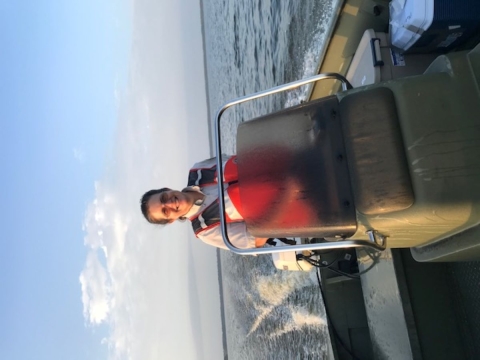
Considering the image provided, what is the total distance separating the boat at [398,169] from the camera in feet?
5.29

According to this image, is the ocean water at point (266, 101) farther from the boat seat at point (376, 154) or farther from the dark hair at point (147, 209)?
the dark hair at point (147, 209)

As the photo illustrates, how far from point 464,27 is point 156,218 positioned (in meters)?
2.00

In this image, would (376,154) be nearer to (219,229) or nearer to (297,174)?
(297,174)

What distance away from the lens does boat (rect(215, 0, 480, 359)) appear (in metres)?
1.61

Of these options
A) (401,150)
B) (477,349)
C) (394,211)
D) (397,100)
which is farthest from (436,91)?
(477,349)

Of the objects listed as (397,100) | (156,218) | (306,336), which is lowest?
(306,336)

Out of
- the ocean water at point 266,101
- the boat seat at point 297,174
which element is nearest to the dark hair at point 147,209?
the boat seat at point 297,174

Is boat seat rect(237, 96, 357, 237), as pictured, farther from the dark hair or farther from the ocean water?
the ocean water

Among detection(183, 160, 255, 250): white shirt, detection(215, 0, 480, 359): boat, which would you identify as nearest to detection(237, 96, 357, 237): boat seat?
detection(215, 0, 480, 359): boat

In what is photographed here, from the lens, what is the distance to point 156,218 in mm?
2557

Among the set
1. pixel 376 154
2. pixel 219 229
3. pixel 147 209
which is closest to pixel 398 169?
pixel 376 154

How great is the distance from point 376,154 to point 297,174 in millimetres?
341

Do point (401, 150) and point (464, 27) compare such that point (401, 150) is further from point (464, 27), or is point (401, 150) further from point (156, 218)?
point (156, 218)

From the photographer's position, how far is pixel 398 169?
164cm
